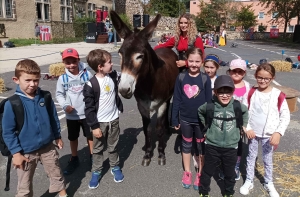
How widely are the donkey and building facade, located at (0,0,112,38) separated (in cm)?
2541

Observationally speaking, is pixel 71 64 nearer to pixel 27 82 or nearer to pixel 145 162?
pixel 27 82

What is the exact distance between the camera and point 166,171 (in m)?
3.77

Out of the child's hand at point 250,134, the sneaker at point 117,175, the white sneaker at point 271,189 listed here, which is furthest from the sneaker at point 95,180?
the white sneaker at point 271,189

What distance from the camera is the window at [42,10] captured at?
2881 centimetres

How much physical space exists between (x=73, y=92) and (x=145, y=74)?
1.03 meters

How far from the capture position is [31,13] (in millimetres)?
27469

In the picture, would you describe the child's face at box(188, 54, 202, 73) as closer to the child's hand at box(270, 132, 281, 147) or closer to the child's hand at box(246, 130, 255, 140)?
the child's hand at box(246, 130, 255, 140)

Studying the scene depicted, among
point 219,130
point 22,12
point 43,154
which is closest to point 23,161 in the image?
point 43,154

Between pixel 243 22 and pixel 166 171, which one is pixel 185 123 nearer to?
pixel 166 171

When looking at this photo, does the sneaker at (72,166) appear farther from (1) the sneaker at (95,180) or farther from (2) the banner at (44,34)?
(2) the banner at (44,34)

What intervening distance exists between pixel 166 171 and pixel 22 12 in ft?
93.5

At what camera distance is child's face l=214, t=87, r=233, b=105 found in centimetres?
273

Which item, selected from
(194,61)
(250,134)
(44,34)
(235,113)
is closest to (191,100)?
→ (194,61)

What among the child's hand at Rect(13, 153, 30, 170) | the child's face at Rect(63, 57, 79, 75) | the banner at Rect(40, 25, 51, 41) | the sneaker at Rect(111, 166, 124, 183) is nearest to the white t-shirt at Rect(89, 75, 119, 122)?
the child's face at Rect(63, 57, 79, 75)
